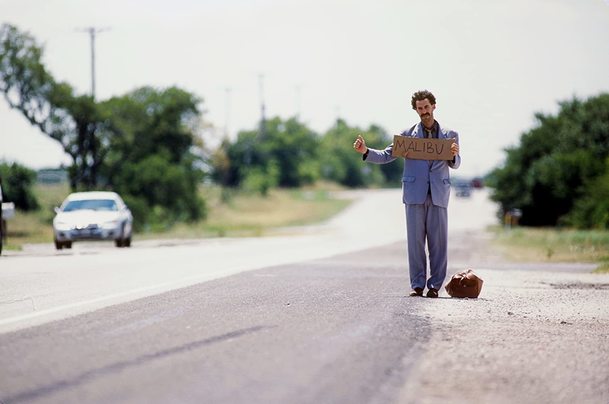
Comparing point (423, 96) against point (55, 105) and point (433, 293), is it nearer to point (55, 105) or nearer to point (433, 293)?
point (433, 293)

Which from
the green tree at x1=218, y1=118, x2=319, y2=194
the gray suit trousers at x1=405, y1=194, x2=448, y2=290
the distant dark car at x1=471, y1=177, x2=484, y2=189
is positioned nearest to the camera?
the gray suit trousers at x1=405, y1=194, x2=448, y2=290

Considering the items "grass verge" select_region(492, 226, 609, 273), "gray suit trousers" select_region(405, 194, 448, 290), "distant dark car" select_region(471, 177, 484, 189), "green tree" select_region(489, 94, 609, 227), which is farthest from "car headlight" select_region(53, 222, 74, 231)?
"distant dark car" select_region(471, 177, 484, 189)

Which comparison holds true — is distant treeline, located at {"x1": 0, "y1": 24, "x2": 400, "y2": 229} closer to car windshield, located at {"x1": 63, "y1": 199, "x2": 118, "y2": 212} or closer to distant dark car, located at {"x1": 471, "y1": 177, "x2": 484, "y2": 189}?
car windshield, located at {"x1": 63, "y1": 199, "x2": 118, "y2": 212}

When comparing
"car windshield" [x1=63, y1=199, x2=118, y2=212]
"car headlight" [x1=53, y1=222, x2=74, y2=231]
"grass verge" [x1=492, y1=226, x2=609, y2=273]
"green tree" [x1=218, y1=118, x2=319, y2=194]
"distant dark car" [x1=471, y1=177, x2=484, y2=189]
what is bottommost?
"grass verge" [x1=492, y1=226, x2=609, y2=273]

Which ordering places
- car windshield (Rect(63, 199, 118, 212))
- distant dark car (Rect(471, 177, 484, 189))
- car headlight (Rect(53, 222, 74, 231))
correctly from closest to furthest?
car headlight (Rect(53, 222, 74, 231)) → car windshield (Rect(63, 199, 118, 212)) → distant dark car (Rect(471, 177, 484, 189))

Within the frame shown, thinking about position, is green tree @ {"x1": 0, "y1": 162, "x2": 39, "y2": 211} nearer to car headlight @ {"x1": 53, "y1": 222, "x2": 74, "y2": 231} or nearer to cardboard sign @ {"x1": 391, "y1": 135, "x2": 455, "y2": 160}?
car headlight @ {"x1": 53, "y1": 222, "x2": 74, "y2": 231}

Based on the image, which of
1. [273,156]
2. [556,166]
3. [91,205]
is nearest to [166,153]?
[556,166]

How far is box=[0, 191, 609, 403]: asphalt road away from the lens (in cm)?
666

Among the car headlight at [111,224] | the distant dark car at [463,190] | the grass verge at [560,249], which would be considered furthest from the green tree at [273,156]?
the car headlight at [111,224]

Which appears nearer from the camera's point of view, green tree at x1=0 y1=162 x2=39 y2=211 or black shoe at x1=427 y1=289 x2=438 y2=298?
black shoe at x1=427 y1=289 x2=438 y2=298

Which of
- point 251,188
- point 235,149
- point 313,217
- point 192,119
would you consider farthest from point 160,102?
point 235,149

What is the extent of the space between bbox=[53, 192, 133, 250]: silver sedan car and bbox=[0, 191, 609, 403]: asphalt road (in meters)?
16.4

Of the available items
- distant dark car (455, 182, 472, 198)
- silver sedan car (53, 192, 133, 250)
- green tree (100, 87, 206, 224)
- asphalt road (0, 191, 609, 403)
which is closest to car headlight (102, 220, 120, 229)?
silver sedan car (53, 192, 133, 250)

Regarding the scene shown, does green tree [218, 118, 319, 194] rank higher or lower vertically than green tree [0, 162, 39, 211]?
higher
